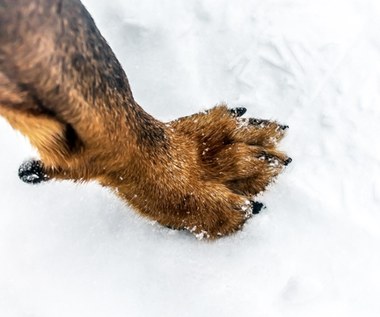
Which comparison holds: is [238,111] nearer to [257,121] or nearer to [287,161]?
[257,121]

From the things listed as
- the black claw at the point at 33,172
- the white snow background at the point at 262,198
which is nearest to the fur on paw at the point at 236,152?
the white snow background at the point at 262,198

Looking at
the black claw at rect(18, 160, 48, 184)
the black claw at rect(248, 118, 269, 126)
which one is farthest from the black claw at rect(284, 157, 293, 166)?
the black claw at rect(18, 160, 48, 184)

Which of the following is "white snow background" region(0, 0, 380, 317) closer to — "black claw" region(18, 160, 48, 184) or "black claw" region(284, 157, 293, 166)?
"black claw" region(284, 157, 293, 166)

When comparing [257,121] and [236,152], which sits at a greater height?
[257,121]

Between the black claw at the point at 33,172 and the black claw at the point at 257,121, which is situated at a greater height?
the black claw at the point at 257,121

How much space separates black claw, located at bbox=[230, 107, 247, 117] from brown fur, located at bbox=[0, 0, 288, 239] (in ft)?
0.10

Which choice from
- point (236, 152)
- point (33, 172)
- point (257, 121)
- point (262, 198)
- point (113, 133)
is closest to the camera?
point (113, 133)

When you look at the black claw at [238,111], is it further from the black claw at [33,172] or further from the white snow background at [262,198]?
the black claw at [33,172]

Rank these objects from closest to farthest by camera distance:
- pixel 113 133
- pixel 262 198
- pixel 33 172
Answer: pixel 113 133
pixel 33 172
pixel 262 198

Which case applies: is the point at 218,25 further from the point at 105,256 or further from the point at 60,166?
the point at 60,166

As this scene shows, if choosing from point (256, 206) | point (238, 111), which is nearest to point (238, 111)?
point (238, 111)

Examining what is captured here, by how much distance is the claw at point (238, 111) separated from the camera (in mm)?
2963

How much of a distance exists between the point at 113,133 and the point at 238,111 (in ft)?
3.46

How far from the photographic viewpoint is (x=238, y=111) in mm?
3029
